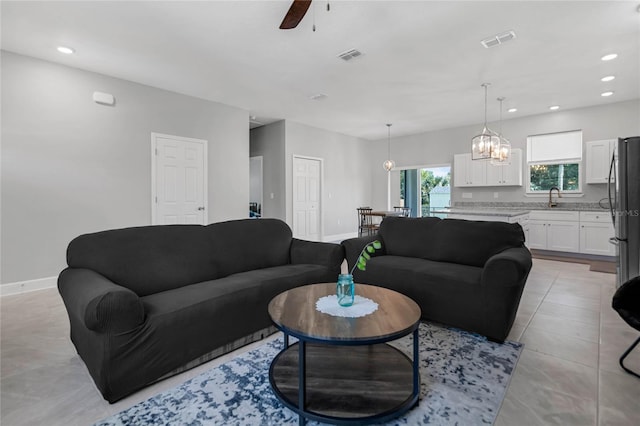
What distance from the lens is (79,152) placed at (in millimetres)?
3990

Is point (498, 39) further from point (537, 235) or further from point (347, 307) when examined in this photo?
point (537, 235)

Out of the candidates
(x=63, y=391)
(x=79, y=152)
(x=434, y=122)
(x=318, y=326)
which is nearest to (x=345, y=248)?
(x=318, y=326)

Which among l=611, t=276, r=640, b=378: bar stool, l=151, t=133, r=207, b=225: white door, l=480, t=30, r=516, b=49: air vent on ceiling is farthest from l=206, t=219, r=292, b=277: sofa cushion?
l=480, t=30, r=516, b=49: air vent on ceiling

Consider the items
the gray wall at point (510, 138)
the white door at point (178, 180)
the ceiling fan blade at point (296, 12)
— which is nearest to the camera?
the ceiling fan blade at point (296, 12)

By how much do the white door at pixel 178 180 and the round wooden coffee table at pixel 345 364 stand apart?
12.1 feet

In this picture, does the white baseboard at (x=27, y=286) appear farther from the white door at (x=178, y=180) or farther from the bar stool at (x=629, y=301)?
the bar stool at (x=629, y=301)

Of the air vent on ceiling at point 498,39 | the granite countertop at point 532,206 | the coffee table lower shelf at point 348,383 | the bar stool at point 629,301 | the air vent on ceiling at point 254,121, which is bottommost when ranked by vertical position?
the coffee table lower shelf at point 348,383

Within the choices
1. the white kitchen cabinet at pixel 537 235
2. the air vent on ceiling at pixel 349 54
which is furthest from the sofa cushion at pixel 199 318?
the white kitchen cabinet at pixel 537 235

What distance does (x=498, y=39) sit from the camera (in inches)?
128

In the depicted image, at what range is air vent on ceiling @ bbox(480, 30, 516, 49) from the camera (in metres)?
3.14

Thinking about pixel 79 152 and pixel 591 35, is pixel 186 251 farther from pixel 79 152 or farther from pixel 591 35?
pixel 591 35

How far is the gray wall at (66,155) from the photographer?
3.56m

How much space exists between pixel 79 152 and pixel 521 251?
521cm

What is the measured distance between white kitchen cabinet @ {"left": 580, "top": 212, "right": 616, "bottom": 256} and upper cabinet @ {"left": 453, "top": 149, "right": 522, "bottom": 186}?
1340mm
